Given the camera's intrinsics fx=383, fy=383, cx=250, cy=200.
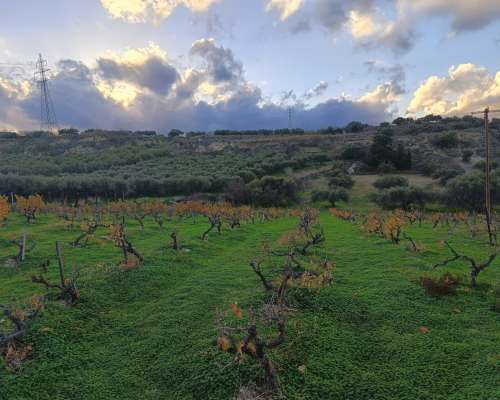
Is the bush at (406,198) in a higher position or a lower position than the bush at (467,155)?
lower

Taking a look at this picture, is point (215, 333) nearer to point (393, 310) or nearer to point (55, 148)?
point (393, 310)

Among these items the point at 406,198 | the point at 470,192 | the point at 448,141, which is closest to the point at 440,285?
the point at 470,192

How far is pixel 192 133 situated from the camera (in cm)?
15125

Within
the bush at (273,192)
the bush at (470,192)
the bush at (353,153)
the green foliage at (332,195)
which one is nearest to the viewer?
the bush at (470,192)

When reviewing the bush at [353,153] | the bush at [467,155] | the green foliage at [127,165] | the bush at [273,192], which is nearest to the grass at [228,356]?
the bush at [273,192]

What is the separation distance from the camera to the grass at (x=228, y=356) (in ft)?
31.4

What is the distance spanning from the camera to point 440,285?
15297 millimetres

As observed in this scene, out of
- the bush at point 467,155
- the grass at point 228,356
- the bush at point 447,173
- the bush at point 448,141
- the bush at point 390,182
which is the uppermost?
the bush at point 448,141

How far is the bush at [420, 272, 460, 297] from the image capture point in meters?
15.2

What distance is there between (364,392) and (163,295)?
9861 mm

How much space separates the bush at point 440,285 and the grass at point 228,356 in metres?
0.34

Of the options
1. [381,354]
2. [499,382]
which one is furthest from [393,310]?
[499,382]

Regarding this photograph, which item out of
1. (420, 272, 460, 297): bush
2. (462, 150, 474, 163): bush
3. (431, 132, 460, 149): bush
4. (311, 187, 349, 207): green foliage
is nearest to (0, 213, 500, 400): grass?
(420, 272, 460, 297): bush

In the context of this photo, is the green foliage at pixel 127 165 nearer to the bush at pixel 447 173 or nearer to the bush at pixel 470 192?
the bush at pixel 447 173
